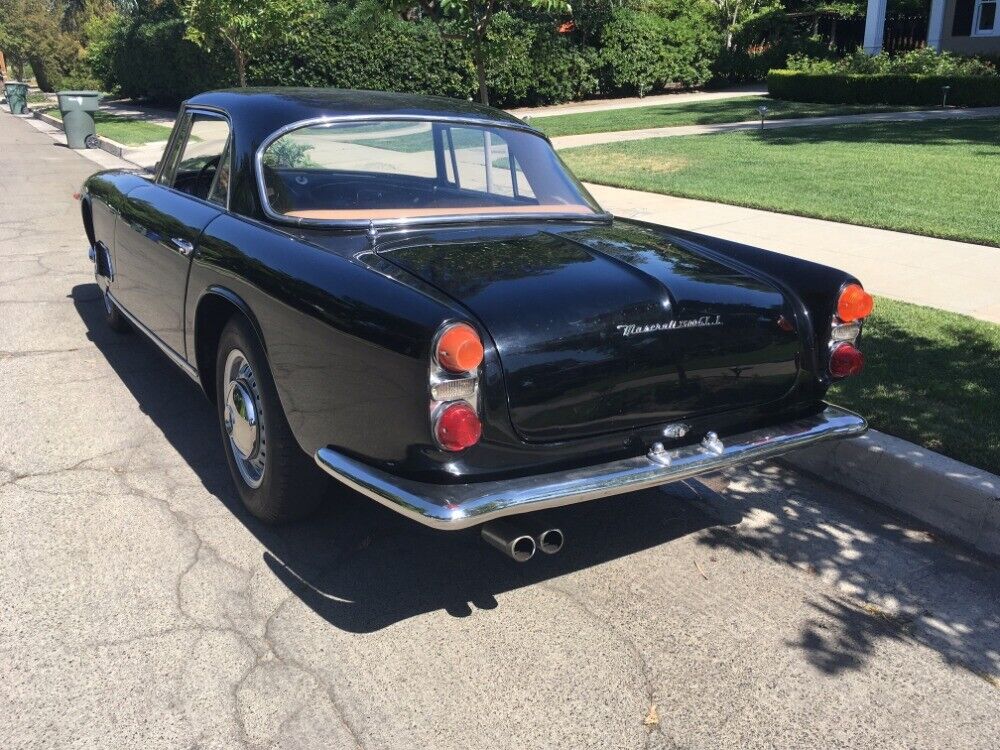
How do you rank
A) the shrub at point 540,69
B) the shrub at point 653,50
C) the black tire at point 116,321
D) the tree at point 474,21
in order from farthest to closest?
the shrub at point 653,50 < the shrub at point 540,69 < the tree at point 474,21 < the black tire at point 116,321

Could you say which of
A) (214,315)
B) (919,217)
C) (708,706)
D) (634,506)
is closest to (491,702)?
(708,706)

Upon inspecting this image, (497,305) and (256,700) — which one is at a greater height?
(497,305)

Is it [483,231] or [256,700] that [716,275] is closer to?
[483,231]

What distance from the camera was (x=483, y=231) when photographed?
13.1ft

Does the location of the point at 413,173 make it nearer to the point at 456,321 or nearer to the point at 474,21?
the point at 456,321

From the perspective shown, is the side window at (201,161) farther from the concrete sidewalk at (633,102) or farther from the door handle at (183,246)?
the concrete sidewalk at (633,102)

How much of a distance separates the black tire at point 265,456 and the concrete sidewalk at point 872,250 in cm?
467

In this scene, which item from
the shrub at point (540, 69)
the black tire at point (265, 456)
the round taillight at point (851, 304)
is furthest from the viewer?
the shrub at point (540, 69)

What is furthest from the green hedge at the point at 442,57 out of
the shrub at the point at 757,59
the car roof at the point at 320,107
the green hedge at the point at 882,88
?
the car roof at the point at 320,107

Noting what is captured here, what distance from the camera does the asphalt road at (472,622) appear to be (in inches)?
112

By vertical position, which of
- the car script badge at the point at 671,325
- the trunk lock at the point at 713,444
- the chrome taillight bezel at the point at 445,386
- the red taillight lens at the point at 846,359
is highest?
the car script badge at the point at 671,325

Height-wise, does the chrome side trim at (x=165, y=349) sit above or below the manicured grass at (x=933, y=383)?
above

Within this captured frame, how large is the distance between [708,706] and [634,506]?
1.37 metres

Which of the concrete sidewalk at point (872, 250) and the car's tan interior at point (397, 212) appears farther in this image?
the concrete sidewalk at point (872, 250)
